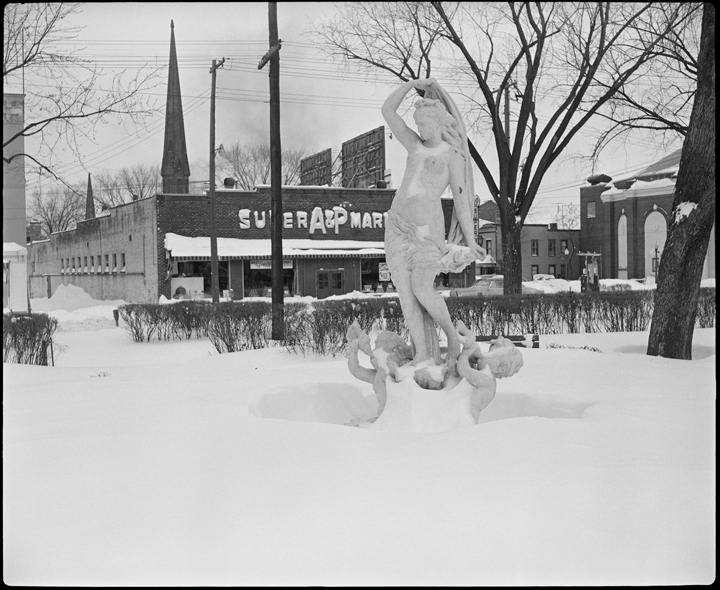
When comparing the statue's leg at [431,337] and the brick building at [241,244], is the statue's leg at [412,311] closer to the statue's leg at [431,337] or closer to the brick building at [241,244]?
the statue's leg at [431,337]

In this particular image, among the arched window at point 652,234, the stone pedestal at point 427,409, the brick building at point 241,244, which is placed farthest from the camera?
the arched window at point 652,234

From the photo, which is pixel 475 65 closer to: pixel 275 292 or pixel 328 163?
Answer: pixel 275 292

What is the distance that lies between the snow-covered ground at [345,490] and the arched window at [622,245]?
41.6 m

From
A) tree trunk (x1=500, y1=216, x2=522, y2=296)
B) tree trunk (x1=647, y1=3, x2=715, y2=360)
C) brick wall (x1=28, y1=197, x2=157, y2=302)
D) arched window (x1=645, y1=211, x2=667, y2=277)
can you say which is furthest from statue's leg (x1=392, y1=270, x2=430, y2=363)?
arched window (x1=645, y1=211, x2=667, y2=277)

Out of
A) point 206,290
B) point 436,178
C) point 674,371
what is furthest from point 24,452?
point 206,290

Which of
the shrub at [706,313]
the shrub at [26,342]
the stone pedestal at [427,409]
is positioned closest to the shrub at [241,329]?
the shrub at [26,342]

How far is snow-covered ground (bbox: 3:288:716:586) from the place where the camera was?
292cm

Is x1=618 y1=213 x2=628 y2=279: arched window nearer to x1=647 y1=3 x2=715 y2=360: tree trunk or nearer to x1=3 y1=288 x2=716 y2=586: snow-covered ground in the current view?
x1=647 y1=3 x2=715 y2=360: tree trunk

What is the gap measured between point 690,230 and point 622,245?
3780cm

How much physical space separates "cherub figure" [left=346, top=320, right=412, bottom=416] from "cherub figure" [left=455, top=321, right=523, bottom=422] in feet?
1.97

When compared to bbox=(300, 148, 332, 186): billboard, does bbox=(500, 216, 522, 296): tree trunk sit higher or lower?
lower

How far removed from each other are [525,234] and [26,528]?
51.9m

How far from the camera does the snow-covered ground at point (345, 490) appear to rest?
2.92 metres

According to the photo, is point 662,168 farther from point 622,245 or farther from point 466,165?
point 466,165
